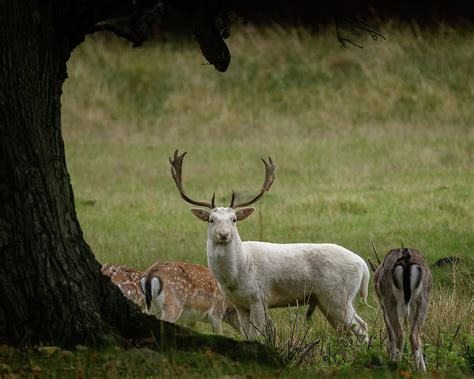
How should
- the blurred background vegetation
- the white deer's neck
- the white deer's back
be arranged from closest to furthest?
the white deer's neck
the white deer's back
the blurred background vegetation

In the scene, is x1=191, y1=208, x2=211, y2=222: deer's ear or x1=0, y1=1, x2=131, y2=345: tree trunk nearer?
x1=0, y1=1, x2=131, y2=345: tree trunk

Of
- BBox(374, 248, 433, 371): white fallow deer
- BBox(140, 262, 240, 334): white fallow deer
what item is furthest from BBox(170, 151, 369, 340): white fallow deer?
BBox(374, 248, 433, 371): white fallow deer

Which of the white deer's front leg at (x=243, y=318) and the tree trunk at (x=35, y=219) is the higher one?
the tree trunk at (x=35, y=219)

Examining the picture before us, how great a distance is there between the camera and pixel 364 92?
25.1 m

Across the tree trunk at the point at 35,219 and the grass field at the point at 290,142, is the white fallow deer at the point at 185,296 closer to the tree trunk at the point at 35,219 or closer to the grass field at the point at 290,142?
the grass field at the point at 290,142


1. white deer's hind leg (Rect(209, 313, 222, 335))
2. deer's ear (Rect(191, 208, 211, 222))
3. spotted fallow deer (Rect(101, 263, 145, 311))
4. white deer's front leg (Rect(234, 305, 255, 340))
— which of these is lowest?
white deer's hind leg (Rect(209, 313, 222, 335))

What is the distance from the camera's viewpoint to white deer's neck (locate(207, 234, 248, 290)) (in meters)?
9.88

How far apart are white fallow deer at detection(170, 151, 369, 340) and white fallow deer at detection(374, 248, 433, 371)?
1.91 m

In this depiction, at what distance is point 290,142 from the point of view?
891 inches

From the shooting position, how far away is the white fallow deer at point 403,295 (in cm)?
761

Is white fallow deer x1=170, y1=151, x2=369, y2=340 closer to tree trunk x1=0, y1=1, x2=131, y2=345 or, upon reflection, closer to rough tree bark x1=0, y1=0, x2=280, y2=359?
rough tree bark x1=0, y1=0, x2=280, y2=359

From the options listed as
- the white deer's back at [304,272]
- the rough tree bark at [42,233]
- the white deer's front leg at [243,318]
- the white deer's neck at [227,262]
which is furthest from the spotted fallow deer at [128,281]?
the rough tree bark at [42,233]

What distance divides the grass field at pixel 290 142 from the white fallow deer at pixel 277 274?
0.22 metres

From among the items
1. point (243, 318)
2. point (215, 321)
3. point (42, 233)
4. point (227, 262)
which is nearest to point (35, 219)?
point (42, 233)
